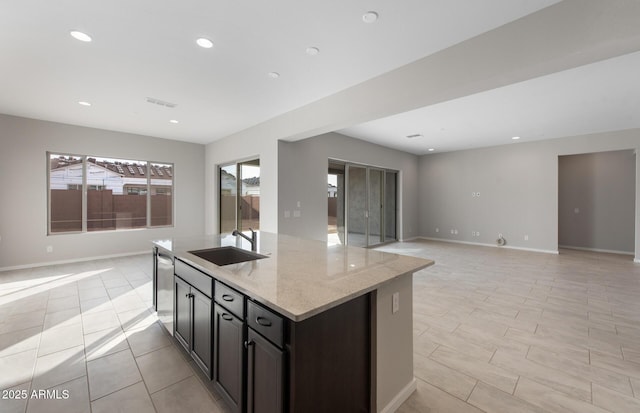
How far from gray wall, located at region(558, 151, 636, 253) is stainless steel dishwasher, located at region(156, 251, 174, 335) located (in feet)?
31.8

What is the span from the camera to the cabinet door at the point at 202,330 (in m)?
1.82

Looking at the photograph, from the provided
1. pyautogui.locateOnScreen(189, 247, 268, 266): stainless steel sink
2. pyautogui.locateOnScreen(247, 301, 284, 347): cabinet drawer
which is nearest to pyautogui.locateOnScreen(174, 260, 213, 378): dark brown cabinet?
pyautogui.locateOnScreen(189, 247, 268, 266): stainless steel sink

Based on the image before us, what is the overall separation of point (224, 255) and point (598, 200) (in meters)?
9.29

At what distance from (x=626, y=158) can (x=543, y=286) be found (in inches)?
210

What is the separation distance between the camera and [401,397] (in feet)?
5.79

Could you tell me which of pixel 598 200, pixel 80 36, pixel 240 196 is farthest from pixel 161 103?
pixel 598 200

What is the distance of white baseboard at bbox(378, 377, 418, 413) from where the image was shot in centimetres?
167

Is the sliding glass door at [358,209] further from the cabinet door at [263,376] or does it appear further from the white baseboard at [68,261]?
the cabinet door at [263,376]

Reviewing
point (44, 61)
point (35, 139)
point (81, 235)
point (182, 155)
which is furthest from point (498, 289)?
point (35, 139)

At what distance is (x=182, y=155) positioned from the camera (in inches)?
273

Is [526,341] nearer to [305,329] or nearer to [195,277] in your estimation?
[305,329]

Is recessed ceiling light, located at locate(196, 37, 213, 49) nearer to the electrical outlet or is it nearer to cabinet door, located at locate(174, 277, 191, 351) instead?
cabinet door, located at locate(174, 277, 191, 351)

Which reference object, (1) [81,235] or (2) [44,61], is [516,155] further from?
(1) [81,235]

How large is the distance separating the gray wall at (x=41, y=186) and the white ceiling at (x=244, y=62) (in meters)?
0.42
